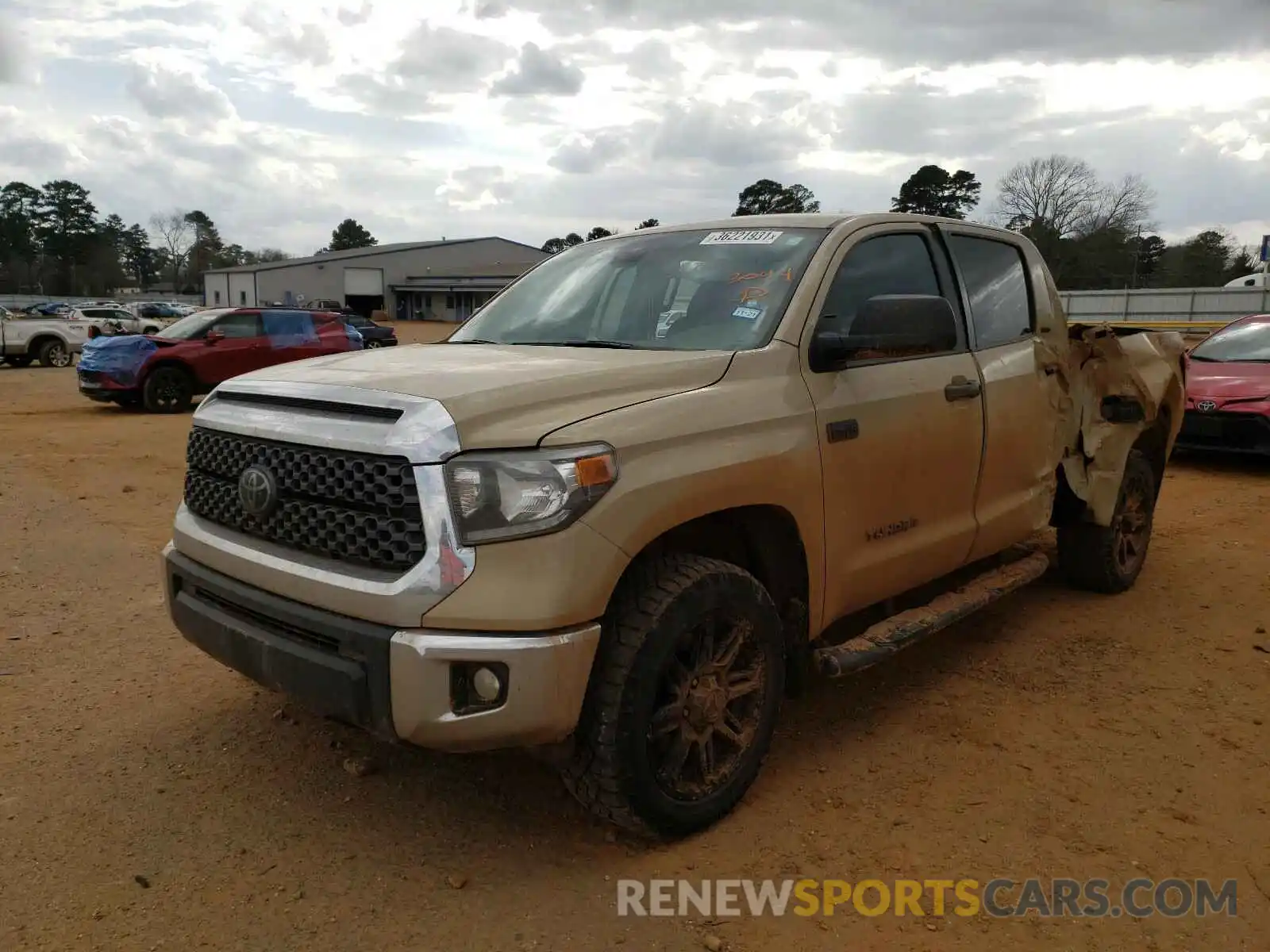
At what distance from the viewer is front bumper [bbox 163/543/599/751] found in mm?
2449

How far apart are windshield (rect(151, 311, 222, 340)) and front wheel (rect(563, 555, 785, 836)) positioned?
13884 mm

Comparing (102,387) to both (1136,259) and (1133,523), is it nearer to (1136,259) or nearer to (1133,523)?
(1133,523)

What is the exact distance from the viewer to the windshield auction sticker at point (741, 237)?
372cm

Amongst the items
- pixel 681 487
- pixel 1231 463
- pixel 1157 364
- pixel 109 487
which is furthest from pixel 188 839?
pixel 1231 463

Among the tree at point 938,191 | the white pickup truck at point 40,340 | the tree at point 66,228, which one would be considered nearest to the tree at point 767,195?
the tree at point 938,191

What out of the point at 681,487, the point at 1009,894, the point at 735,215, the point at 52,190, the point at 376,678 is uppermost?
the point at 52,190

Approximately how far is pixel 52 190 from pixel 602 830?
348ft

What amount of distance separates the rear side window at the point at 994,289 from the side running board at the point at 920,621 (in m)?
1.09

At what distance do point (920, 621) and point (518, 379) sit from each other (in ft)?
6.46

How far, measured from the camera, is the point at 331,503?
2.72 meters

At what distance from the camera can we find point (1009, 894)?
2717 millimetres

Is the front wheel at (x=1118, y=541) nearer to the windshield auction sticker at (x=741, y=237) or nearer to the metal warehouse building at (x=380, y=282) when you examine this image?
the windshield auction sticker at (x=741, y=237)

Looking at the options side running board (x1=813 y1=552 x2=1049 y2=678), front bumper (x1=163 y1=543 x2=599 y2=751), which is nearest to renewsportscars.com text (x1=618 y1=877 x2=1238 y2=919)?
front bumper (x1=163 y1=543 x2=599 y2=751)

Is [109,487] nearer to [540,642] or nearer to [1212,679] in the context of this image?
[540,642]
